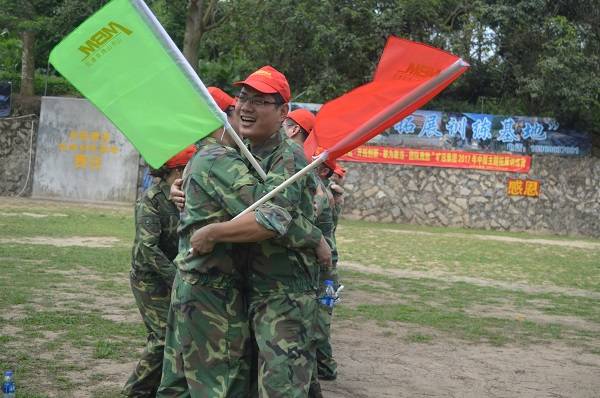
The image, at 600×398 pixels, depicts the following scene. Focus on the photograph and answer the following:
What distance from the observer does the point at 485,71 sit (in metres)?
27.0

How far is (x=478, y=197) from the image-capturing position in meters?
25.2

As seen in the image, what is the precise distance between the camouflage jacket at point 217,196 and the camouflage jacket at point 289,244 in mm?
93

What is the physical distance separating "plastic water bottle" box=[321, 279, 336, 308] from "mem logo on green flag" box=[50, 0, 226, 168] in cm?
216

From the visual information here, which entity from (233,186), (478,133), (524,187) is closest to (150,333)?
(233,186)

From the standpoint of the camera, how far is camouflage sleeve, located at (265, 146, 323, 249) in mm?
4070

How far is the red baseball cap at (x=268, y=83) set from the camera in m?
4.21

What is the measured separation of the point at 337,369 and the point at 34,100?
19720 mm

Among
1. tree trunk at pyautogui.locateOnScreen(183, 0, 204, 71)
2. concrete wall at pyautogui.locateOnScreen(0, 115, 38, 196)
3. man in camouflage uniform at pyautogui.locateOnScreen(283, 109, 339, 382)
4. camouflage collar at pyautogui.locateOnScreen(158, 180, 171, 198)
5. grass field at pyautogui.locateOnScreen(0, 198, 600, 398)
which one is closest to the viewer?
camouflage collar at pyautogui.locateOnScreen(158, 180, 171, 198)

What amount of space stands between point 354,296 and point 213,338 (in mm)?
7076

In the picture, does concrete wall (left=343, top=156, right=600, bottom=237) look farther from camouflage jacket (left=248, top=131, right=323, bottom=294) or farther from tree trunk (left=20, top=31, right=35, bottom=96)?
camouflage jacket (left=248, top=131, right=323, bottom=294)

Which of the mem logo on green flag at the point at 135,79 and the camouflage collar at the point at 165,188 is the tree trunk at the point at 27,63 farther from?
the mem logo on green flag at the point at 135,79

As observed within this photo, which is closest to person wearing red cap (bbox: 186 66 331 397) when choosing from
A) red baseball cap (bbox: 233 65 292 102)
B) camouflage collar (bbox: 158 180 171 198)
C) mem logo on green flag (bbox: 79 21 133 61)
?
red baseball cap (bbox: 233 65 292 102)

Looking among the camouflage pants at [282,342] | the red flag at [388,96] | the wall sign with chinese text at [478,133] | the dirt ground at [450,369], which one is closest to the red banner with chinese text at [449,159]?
the wall sign with chinese text at [478,133]

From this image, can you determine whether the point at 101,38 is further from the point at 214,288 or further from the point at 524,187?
the point at 524,187
